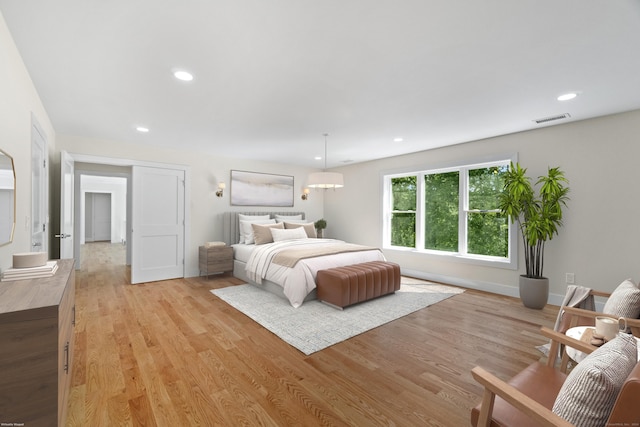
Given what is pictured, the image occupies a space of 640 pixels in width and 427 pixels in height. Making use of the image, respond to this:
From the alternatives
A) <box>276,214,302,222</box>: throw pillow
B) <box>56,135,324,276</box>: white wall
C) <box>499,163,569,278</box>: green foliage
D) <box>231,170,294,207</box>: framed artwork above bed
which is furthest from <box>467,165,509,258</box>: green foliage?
<box>56,135,324,276</box>: white wall

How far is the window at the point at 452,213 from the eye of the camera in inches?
179

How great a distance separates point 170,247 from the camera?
515 cm

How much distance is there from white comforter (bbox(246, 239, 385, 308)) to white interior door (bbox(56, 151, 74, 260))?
2.61 meters

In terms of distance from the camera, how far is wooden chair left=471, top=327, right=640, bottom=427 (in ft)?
2.75

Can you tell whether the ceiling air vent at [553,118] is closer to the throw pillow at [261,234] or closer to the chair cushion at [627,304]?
the chair cushion at [627,304]

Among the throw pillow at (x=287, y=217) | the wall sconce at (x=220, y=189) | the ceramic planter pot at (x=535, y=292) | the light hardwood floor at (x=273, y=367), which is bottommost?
the light hardwood floor at (x=273, y=367)

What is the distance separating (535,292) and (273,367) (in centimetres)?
355

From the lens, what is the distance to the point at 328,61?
2258 mm

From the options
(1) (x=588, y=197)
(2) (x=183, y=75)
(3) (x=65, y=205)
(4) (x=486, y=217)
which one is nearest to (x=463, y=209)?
(4) (x=486, y=217)

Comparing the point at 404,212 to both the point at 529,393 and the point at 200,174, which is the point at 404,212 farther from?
the point at 529,393

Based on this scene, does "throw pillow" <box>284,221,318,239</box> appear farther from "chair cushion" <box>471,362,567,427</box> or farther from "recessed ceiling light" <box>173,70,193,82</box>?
"chair cushion" <box>471,362,567,427</box>

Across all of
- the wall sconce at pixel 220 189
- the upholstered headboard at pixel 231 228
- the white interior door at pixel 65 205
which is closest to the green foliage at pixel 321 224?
the upholstered headboard at pixel 231 228

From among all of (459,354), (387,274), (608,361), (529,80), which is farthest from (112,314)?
(529,80)

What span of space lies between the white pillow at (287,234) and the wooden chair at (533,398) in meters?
4.28
